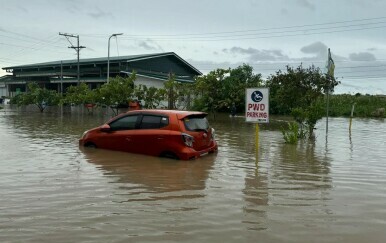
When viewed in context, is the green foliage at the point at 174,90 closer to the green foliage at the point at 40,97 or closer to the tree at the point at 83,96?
the tree at the point at 83,96

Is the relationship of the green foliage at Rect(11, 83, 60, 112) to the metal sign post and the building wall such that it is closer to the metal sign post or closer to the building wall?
the building wall

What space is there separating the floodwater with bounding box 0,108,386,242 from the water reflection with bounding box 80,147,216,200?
0.02m

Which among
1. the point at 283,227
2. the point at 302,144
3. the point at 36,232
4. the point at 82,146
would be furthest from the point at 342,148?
the point at 36,232

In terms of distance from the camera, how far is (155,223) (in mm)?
5324

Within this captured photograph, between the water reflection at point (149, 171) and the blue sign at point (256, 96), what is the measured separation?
1944 mm

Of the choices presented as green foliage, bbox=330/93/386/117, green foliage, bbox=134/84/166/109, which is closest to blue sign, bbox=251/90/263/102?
green foliage, bbox=134/84/166/109

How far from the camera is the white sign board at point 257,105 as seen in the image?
9945mm

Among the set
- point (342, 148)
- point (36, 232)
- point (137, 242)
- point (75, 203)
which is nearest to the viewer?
point (137, 242)

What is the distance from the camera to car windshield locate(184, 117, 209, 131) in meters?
10.5

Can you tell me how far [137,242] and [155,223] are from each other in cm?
71

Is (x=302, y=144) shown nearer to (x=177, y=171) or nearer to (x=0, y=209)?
(x=177, y=171)

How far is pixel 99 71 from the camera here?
2158 inches

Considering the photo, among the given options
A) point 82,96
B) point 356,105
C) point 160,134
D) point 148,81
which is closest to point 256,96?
point 160,134

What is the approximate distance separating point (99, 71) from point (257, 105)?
47353mm
